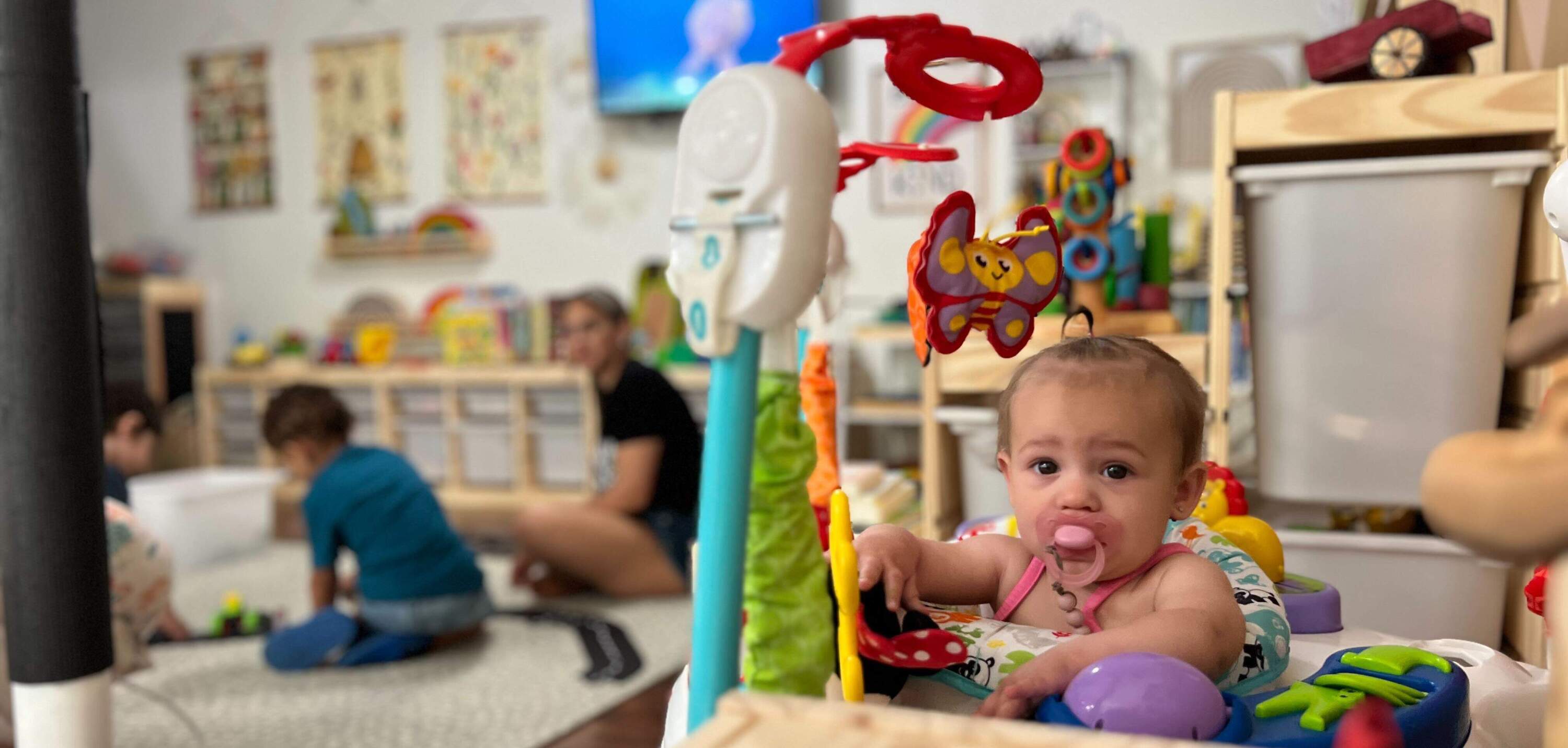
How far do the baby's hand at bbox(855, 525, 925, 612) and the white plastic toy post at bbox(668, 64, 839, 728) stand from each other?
0.49 feet

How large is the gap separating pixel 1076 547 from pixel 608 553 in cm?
195

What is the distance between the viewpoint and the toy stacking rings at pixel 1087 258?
152 centimetres

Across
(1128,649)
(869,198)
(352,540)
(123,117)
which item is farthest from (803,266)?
(123,117)

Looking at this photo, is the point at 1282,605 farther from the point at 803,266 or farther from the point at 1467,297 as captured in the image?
the point at 1467,297

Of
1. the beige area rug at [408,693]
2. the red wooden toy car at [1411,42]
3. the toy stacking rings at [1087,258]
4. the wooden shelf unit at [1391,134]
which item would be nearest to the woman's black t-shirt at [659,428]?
the beige area rug at [408,693]

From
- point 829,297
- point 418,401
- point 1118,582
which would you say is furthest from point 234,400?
point 1118,582

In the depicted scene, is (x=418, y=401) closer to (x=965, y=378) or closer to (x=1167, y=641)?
(x=965, y=378)

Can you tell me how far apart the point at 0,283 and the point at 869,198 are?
289 centimetres

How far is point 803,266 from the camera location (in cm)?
51

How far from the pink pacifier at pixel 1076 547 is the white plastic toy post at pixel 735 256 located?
29 cm

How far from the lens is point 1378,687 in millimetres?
654

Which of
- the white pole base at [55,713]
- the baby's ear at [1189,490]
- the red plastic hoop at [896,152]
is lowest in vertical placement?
the white pole base at [55,713]

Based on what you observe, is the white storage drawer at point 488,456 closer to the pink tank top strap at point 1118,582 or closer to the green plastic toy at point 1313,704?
the pink tank top strap at point 1118,582

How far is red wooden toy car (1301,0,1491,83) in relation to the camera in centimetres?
131
